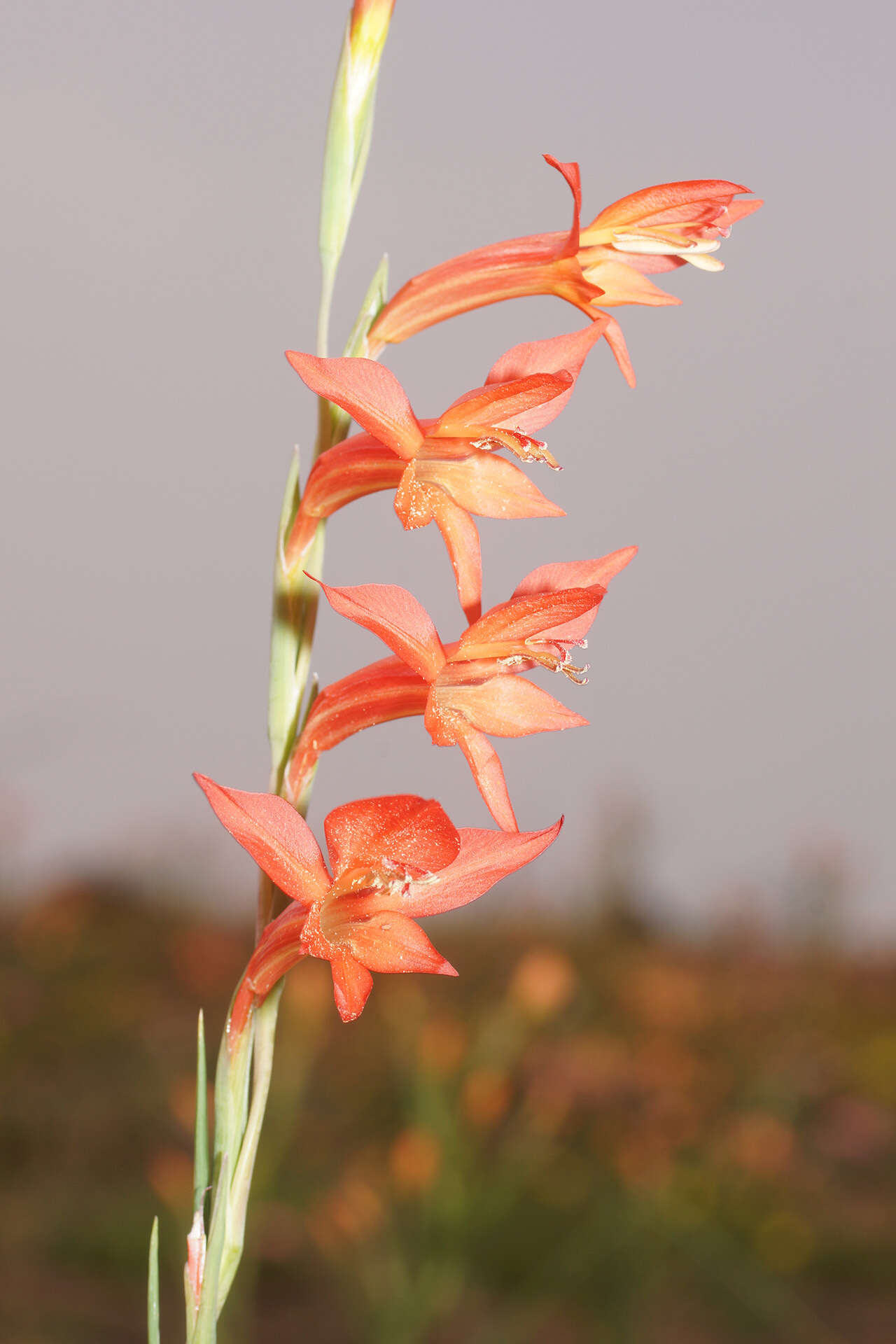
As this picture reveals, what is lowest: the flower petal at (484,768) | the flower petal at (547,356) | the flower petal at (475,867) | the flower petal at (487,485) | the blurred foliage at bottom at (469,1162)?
the blurred foliage at bottom at (469,1162)

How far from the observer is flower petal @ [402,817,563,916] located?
2.17 ft

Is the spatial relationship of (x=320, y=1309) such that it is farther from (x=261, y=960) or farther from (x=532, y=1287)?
(x=261, y=960)

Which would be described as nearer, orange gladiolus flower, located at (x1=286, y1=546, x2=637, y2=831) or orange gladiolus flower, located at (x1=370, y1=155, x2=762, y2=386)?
orange gladiolus flower, located at (x1=286, y1=546, x2=637, y2=831)

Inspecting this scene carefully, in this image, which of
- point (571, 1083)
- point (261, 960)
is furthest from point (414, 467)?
point (571, 1083)

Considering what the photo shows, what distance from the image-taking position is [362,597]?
64cm

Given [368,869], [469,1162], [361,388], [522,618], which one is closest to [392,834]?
[368,869]

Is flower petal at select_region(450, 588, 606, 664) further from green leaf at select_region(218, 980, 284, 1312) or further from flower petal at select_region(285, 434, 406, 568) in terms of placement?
green leaf at select_region(218, 980, 284, 1312)

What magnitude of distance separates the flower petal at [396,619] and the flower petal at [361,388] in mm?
92

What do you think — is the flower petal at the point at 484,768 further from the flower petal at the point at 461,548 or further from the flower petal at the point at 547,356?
the flower petal at the point at 547,356

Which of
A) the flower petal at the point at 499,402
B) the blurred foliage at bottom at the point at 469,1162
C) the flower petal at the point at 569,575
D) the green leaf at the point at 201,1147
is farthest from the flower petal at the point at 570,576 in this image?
the blurred foliage at bottom at the point at 469,1162

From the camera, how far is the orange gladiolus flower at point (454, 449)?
645mm

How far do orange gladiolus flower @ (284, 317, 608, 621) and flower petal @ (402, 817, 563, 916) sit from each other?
14 cm

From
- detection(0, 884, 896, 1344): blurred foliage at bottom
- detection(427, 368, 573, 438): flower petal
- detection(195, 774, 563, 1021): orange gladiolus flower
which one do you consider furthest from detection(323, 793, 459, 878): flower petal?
detection(0, 884, 896, 1344): blurred foliage at bottom

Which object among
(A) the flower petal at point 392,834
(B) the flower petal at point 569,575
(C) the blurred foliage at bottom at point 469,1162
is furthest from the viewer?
(C) the blurred foliage at bottom at point 469,1162
